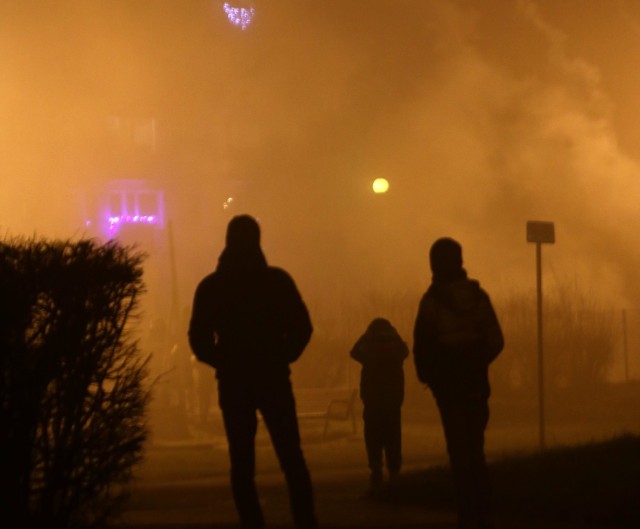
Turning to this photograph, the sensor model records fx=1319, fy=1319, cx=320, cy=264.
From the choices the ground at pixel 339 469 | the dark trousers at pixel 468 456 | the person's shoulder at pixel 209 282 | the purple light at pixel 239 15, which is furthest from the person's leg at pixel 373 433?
the purple light at pixel 239 15

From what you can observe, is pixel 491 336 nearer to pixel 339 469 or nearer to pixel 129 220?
pixel 339 469

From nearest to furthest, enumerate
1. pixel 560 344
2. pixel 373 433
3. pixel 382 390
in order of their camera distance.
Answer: pixel 373 433
pixel 382 390
pixel 560 344

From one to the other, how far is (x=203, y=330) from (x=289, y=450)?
2.67ft

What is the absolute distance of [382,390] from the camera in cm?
1220

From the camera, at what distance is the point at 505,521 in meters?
9.03

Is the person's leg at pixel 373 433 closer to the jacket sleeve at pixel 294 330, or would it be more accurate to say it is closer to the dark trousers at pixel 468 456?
the dark trousers at pixel 468 456

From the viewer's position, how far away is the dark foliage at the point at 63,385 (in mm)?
6727

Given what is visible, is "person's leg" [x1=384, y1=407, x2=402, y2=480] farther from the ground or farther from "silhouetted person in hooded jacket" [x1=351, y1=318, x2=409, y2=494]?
the ground

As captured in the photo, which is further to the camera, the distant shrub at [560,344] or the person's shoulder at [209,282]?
the distant shrub at [560,344]

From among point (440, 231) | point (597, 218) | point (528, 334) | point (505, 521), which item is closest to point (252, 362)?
point (505, 521)

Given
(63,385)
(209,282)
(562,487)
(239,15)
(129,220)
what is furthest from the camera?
(129,220)

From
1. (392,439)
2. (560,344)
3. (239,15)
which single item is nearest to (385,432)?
(392,439)

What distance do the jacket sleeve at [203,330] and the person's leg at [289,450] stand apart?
1.25ft

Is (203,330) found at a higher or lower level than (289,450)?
higher
